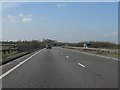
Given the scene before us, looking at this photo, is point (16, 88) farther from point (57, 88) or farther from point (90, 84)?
point (90, 84)

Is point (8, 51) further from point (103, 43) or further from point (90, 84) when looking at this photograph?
point (103, 43)

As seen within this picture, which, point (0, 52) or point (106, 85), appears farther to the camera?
point (0, 52)

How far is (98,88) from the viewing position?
10.3m

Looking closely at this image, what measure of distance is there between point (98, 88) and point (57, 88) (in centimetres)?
145

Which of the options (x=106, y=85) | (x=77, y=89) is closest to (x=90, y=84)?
(x=106, y=85)

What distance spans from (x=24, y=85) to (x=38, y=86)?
0.65 metres

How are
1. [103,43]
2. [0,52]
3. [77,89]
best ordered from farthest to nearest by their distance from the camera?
[103,43], [0,52], [77,89]

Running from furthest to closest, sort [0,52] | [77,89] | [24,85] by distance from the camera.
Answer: [0,52] < [24,85] < [77,89]

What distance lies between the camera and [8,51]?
4622 centimetres

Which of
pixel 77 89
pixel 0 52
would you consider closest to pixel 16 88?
pixel 77 89

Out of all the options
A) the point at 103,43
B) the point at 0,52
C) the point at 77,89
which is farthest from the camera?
the point at 103,43

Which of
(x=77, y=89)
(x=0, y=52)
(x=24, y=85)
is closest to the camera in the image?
(x=77, y=89)

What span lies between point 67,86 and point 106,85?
5.05 ft

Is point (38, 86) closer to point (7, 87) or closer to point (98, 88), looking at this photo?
point (7, 87)
